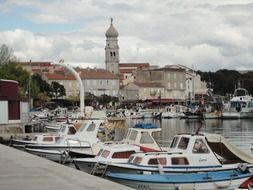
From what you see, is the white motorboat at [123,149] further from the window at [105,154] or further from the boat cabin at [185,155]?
the boat cabin at [185,155]

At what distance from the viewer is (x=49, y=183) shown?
17547mm

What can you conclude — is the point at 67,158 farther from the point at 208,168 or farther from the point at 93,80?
the point at 93,80

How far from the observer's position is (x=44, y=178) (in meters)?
18.7

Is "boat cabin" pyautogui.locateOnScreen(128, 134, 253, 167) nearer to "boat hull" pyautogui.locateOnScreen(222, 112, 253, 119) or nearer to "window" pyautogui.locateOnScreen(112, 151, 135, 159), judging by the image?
"window" pyautogui.locateOnScreen(112, 151, 135, 159)

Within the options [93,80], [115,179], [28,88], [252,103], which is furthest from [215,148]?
[93,80]

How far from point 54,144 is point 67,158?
3.97 meters

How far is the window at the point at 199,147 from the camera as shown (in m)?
25.4

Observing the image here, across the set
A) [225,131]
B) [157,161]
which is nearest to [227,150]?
[157,161]

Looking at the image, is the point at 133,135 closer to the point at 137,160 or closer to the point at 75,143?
the point at 137,160

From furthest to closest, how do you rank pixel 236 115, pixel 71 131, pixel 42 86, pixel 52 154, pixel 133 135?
pixel 42 86, pixel 236 115, pixel 71 131, pixel 52 154, pixel 133 135

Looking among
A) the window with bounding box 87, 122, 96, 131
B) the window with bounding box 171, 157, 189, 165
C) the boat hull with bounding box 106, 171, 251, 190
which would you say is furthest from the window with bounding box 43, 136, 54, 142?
the window with bounding box 171, 157, 189, 165

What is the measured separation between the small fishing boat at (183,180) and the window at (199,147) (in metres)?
1.38

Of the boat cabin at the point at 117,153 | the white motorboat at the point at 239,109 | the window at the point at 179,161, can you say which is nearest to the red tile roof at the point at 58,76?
the white motorboat at the point at 239,109

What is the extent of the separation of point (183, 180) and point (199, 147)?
9.00ft
